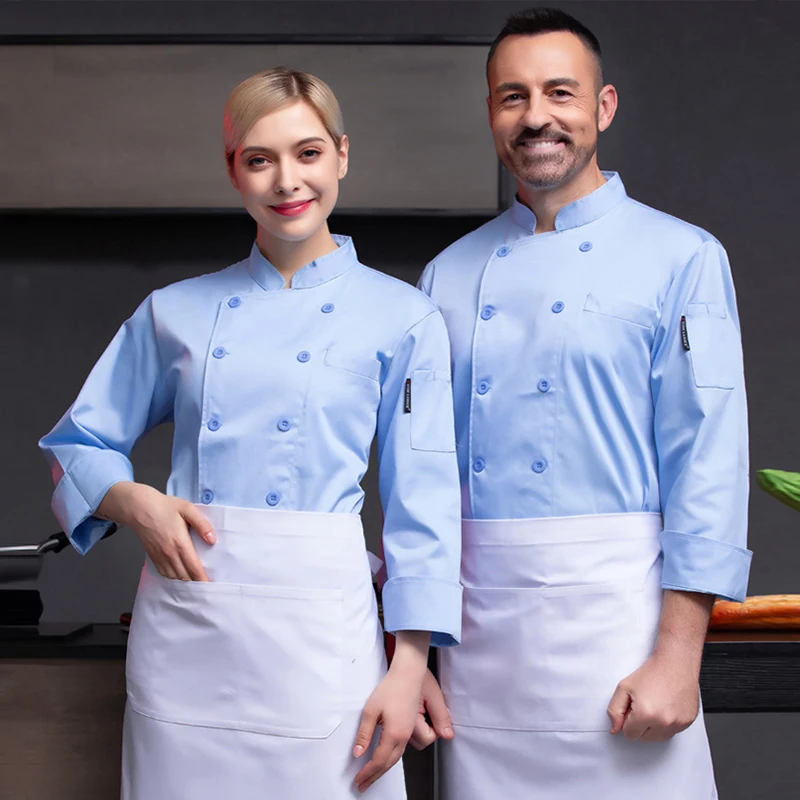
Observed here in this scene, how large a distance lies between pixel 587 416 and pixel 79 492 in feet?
2.20

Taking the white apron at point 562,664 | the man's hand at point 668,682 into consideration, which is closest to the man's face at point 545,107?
the white apron at point 562,664

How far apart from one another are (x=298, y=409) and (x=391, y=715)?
0.39m

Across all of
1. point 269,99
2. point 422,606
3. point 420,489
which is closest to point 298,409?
point 420,489

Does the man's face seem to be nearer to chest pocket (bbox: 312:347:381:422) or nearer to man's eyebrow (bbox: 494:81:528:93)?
man's eyebrow (bbox: 494:81:528:93)

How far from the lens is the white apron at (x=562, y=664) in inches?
54.4

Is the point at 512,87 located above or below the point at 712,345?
above

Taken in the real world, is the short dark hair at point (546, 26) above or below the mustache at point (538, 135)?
above

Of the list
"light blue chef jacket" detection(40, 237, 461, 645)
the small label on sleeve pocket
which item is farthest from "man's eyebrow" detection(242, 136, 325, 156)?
the small label on sleeve pocket

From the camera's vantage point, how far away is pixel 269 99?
1.42 meters

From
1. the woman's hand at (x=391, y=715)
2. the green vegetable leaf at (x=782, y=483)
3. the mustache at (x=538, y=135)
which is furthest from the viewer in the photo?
the green vegetable leaf at (x=782, y=483)

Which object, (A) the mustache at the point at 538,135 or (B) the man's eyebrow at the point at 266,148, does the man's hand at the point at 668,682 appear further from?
(B) the man's eyebrow at the point at 266,148

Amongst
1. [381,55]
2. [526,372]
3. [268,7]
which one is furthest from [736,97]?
[526,372]

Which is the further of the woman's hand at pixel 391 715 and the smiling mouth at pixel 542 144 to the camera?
the smiling mouth at pixel 542 144

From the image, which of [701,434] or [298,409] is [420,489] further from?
[701,434]
